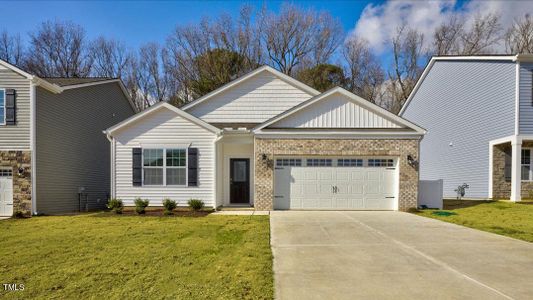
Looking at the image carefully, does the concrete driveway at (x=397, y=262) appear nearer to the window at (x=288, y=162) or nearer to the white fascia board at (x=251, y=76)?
the window at (x=288, y=162)

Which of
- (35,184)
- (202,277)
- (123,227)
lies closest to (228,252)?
(202,277)

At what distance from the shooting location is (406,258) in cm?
639

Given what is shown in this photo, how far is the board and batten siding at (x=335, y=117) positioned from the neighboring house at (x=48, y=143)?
9.52m

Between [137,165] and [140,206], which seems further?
[137,165]

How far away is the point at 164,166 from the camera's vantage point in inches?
535

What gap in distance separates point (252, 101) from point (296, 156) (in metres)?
4.20

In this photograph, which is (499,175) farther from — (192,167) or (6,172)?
(6,172)

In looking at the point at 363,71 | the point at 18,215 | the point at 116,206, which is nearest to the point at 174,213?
the point at 116,206

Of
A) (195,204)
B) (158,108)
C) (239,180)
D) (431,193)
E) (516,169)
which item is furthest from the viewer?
(516,169)

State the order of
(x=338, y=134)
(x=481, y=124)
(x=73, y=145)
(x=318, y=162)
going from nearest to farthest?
(x=338, y=134)
(x=318, y=162)
(x=73, y=145)
(x=481, y=124)

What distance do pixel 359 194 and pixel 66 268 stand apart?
10.7 metres

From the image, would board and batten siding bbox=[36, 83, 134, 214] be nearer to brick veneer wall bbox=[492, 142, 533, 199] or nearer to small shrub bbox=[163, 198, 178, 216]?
small shrub bbox=[163, 198, 178, 216]

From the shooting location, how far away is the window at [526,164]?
54.3 ft

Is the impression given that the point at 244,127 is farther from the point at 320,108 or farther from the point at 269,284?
the point at 269,284
